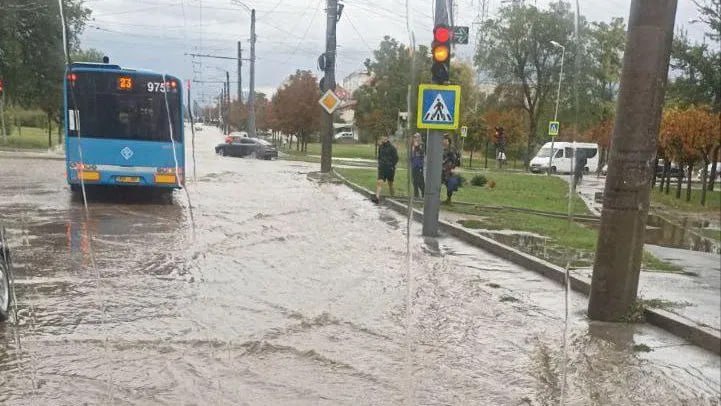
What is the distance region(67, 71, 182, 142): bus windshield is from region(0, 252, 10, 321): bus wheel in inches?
276

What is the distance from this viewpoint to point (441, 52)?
10.3 metres

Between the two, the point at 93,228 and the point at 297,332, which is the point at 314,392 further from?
the point at 93,228

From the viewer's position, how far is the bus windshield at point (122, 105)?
1242cm

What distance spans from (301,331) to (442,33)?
6.14 meters

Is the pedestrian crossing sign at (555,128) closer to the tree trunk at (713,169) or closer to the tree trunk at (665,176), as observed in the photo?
the tree trunk at (665,176)

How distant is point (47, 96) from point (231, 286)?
4723 mm

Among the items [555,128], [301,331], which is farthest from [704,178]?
[301,331]

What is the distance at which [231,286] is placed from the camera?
7.25m

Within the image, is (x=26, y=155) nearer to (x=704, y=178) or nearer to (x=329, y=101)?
(x=329, y=101)

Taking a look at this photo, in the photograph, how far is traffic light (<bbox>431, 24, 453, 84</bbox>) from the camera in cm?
1022

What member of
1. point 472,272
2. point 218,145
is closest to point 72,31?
point 472,272

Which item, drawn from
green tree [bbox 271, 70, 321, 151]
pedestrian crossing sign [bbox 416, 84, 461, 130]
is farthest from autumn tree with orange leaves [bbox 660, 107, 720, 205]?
green tree [bbox 271, 70, 321, 151]

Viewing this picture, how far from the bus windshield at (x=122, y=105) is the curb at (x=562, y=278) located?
5715mm

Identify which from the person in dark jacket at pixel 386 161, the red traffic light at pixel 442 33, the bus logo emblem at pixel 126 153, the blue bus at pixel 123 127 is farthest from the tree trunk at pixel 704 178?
the person in dark jacket at pixel 386 161
